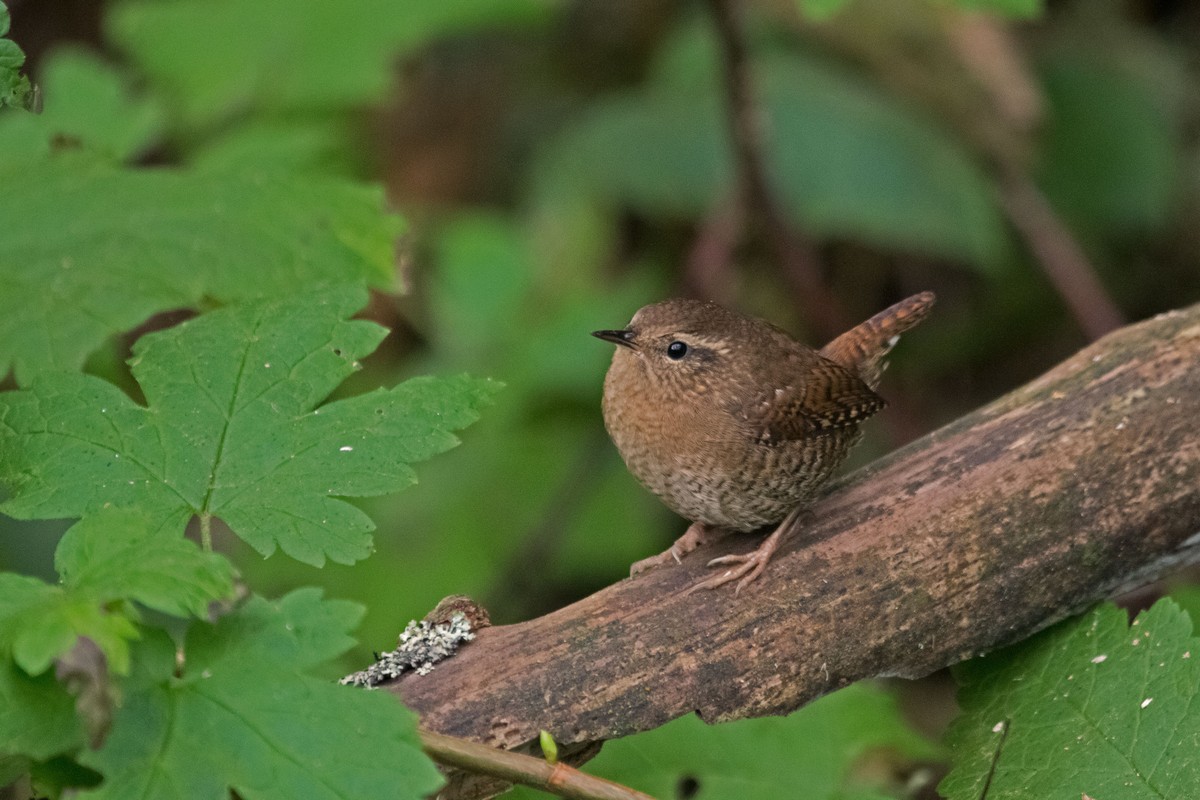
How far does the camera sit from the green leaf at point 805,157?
18.4 feet

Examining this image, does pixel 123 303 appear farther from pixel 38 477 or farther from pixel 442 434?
pixel 442 434

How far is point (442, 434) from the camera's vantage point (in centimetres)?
222

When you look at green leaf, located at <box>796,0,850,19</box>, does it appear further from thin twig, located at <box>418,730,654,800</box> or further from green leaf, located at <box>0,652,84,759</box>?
green leaf, located at <box>0,652,84,759</box>

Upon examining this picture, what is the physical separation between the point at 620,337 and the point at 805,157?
9.97 feet

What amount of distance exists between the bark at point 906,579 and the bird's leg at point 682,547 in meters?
0.06

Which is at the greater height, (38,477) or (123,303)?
(123,303)

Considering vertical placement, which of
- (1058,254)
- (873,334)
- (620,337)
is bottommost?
(1058,254)

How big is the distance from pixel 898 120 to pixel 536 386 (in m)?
2.13

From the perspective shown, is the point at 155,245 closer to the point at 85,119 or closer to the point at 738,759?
the point at 85,119

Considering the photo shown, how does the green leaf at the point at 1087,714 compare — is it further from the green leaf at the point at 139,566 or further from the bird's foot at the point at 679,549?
the green leaf at the point at 139,566

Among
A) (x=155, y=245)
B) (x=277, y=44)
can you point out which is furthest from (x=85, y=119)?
(x=277, y=44)

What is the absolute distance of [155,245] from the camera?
2.90 m

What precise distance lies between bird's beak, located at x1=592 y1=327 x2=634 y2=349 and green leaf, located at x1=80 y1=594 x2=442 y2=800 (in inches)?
52.2

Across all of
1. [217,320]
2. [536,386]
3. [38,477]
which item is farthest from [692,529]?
[536,386]
